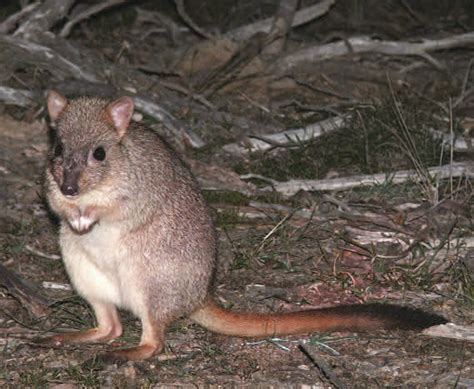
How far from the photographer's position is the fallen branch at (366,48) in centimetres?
928

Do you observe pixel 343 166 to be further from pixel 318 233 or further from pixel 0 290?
pixel 0 290

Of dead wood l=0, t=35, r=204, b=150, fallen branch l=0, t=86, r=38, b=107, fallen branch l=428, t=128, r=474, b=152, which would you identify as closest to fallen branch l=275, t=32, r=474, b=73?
dead wood l=0, t=35, r=204, b=150

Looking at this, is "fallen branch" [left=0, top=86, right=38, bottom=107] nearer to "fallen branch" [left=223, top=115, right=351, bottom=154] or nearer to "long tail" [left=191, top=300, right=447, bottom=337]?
"fallen branch" [left=223, top=115, right=351, bottom=154]

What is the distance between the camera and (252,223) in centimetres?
661

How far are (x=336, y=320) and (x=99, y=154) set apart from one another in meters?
1.41

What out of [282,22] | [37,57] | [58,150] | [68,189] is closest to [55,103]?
[58,150]

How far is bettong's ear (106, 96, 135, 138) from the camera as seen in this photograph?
5.07 m

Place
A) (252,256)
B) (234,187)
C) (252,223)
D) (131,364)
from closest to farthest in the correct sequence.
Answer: (131,364), (252,256), (252,223), (234,187)

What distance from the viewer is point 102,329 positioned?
5.16 meters

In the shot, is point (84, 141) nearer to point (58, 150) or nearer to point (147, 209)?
point (58, 150)

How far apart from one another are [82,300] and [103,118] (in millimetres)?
1057

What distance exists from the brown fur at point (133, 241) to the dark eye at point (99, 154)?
17 millimetres

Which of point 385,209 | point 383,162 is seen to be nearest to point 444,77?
point 383,162

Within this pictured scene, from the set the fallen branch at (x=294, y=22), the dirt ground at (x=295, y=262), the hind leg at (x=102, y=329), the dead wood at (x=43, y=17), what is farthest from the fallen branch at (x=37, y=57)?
the hind leg at (x=102, y=329)
